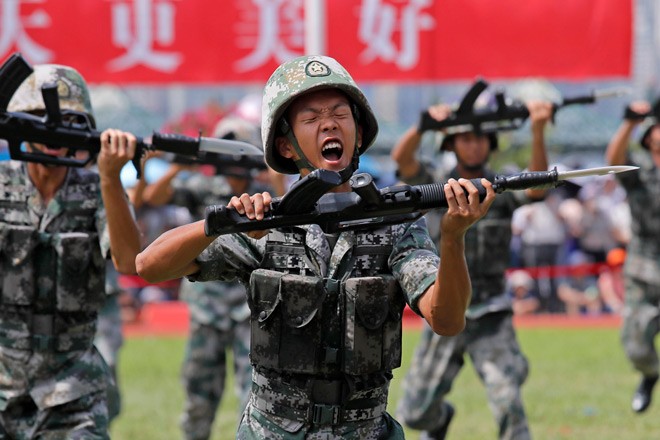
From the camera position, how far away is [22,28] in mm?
11828

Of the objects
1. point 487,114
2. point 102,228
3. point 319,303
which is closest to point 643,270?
point 487,114

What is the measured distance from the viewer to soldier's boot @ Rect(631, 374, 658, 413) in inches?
420

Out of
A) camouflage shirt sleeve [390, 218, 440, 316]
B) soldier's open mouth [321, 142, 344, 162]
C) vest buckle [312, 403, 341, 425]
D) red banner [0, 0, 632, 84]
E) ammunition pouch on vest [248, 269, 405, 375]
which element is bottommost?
vest buckle [312, 403, 341, 425]

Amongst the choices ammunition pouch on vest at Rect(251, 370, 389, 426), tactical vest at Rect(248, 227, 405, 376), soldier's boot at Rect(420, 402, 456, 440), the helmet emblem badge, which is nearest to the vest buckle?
ammunition pouch on vest at Rect(251, 370, 389, 426)

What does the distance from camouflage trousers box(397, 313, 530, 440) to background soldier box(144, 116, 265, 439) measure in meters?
1.26

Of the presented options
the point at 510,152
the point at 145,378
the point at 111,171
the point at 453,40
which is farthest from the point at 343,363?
the point at 510,152

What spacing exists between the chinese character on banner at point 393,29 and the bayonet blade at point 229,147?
511cm

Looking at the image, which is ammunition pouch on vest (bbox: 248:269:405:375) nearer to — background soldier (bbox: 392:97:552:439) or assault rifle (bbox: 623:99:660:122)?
background soldier (bbox: 392:97:552:439)

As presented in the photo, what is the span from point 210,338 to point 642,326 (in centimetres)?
350

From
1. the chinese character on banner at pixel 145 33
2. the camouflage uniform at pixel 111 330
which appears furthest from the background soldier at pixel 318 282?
the chinese character on banner at pixel 145 33

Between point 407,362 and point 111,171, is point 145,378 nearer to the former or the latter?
point 407,362

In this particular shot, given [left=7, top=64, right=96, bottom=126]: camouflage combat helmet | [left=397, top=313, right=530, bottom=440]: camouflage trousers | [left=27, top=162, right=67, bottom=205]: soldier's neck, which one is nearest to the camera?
[left=27, top=162, right=67, bottom=205]: soldier's neck

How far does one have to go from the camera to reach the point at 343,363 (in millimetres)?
4824

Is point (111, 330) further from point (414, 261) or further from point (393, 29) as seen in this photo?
point (414, 261)
